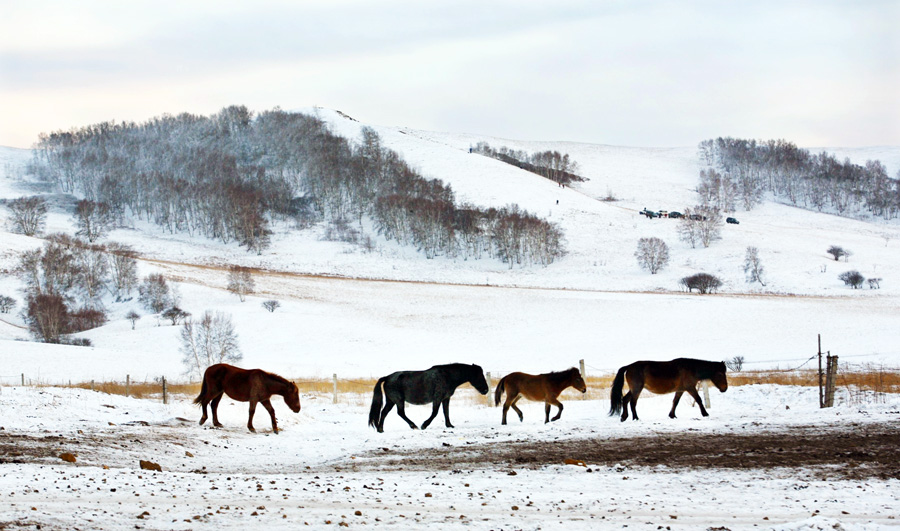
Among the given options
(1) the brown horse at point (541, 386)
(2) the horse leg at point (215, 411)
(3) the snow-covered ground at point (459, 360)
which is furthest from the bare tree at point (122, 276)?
(1) the brown horse at point (541, 386)

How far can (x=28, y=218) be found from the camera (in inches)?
5148

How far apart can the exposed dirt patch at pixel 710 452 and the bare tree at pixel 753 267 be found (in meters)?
81.3

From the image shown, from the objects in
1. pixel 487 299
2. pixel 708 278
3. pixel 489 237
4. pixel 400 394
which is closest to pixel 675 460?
pixel 400 394

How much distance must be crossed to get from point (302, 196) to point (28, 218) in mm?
53491

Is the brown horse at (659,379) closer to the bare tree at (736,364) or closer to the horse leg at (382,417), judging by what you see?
the horse leg at (382,417)

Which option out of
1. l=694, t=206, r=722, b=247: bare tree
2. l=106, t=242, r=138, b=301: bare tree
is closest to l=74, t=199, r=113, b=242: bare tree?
l=106, t=242, r=138, b=301: bare tree

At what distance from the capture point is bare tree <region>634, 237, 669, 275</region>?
10144 centimetres

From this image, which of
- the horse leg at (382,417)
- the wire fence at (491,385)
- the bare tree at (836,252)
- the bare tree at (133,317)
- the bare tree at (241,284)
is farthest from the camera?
the bare tree at (836,252)

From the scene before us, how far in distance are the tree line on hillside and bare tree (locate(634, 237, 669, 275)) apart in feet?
45.2

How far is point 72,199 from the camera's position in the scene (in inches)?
6855

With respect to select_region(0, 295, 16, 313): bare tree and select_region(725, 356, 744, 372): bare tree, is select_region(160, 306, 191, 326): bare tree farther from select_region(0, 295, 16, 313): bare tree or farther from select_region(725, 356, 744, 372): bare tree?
select_region(725, 356, 744, 372): bare tree

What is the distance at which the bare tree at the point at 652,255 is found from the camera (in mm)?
101438

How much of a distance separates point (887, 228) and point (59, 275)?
150 metres

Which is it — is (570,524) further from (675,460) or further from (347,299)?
(347,299)
